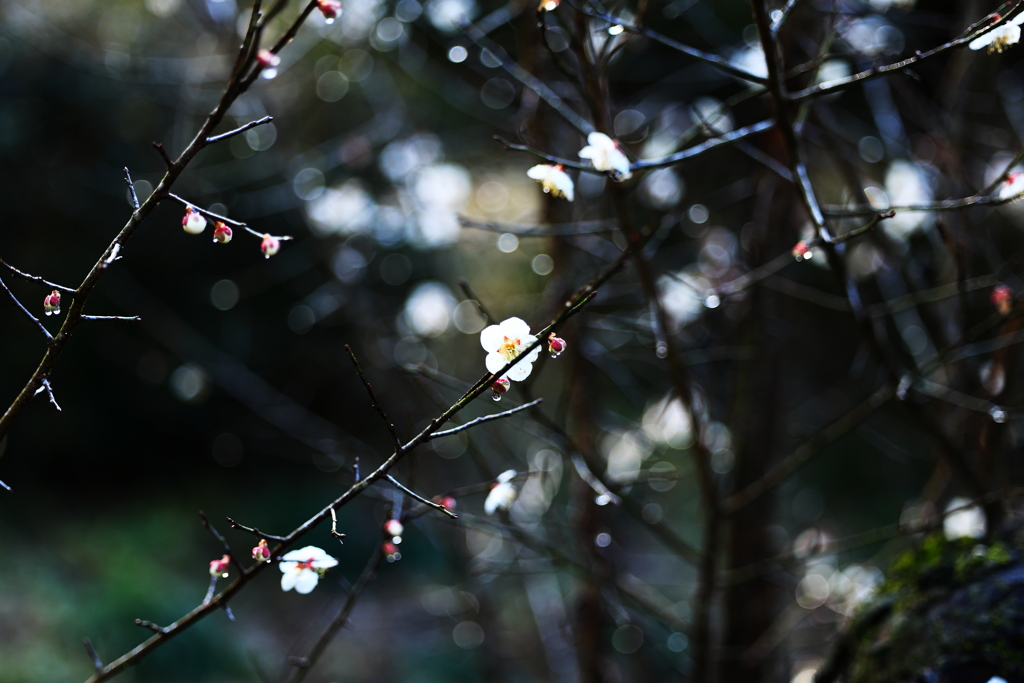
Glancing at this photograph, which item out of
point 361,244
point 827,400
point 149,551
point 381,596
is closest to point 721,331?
point 827,400

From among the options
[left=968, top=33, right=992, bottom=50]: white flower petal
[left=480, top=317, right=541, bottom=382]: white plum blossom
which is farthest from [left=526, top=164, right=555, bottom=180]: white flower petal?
[left=968, top=33, right=992, bottom=50]: white flower petal

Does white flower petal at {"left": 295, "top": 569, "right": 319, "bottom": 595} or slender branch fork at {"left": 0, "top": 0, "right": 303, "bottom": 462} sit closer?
slender branch fork at {"left": 0, "top": 0, "right": 303, "bottom": 462}

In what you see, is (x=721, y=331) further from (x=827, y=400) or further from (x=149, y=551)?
(x=149, y=551)

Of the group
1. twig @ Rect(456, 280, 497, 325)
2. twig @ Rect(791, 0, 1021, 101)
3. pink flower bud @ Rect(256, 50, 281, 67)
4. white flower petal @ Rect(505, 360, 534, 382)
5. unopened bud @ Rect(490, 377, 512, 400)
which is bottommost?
unopened bud @ Rect(490, 377, 512, 400)

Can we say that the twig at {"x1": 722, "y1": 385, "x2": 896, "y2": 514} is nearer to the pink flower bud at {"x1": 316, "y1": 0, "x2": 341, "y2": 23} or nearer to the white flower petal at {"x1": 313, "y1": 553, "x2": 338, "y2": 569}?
the white flower petal at {"x1": 313, "y1": 553, "x2": 338, "y2": 569}

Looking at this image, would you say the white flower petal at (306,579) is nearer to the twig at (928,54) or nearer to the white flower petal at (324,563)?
the white flower petal at (324,563)

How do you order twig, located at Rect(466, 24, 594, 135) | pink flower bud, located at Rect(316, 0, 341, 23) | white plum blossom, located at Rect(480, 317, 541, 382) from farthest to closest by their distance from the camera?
twig, located at Rect(466, 24, 594, 135) < white plum blossom, located at Rect(480, 317, 541, 382) < pink flower bud, located at Rect(316, 0, 341, 23)

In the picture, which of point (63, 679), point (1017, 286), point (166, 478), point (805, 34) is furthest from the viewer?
point (166, 478)
